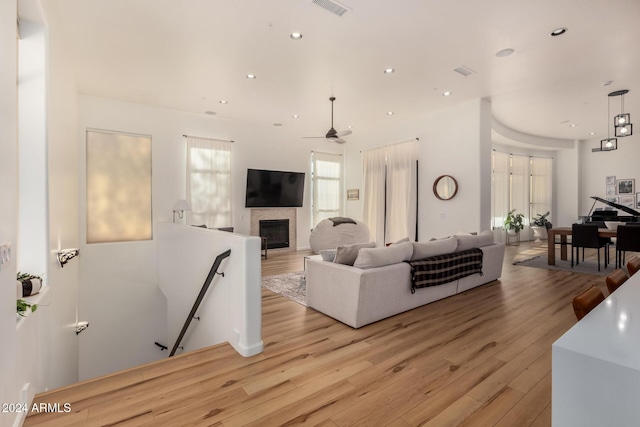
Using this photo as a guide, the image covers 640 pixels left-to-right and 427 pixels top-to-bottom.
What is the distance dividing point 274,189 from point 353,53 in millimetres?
4435

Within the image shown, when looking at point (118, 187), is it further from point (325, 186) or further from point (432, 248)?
point (432, 248)

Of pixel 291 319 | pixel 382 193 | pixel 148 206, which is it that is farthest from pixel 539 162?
pixel 148 206

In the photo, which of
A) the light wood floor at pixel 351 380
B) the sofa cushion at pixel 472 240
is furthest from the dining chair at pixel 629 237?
the light wood floor at pixel 351 380

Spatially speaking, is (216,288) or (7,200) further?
(216,288)

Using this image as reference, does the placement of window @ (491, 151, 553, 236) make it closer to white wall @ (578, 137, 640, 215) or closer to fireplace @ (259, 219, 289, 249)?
white wall @ (578, 137, 640, 215)

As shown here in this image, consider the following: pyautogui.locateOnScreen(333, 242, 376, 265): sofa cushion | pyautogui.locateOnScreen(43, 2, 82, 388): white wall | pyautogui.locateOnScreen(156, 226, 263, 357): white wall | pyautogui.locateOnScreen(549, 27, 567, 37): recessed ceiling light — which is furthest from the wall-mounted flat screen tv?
pyautogui.locateOnScreen(549, 27, 567, 37): recessed ceiling light

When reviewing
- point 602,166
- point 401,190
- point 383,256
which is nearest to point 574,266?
point 401,190

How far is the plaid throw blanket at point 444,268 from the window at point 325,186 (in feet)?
16.3

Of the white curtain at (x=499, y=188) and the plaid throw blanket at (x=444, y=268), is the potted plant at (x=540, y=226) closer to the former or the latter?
the white curtain at (x=499, y=188)

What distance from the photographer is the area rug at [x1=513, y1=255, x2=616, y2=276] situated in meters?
5.59

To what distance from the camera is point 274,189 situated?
7922 mm

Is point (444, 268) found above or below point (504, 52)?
below

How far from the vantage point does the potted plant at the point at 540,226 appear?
1008 centimetres

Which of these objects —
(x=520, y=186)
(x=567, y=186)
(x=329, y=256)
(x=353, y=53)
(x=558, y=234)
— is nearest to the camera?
(x=329, y=256)
